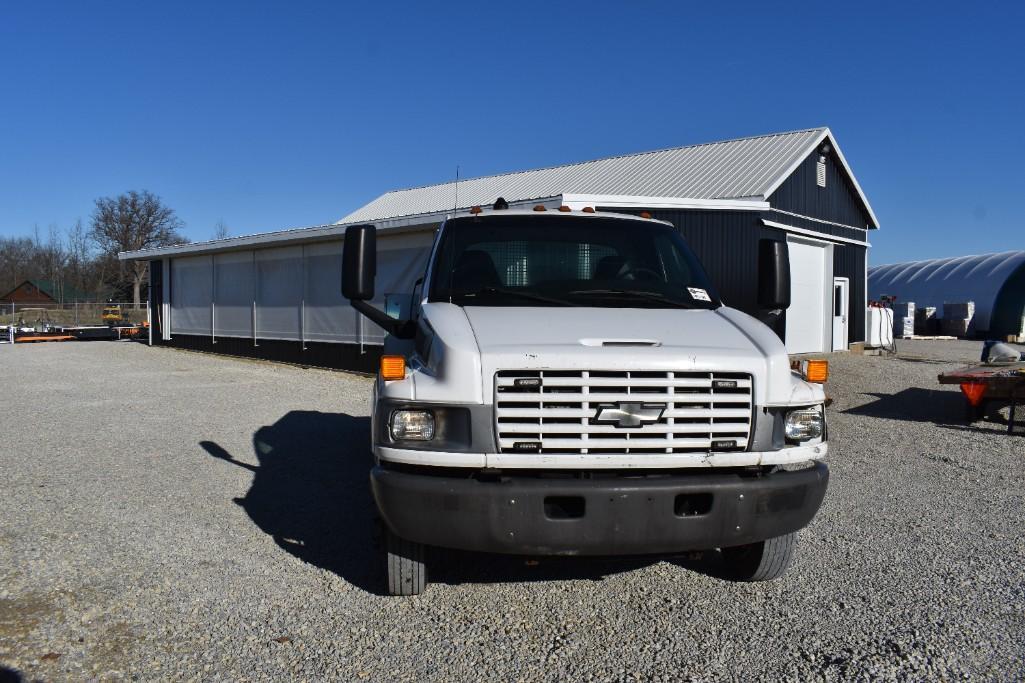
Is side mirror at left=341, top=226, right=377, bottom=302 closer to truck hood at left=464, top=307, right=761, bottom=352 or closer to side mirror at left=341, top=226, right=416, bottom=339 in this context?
side mirror at left=341, top=226, right=416, bottom=339

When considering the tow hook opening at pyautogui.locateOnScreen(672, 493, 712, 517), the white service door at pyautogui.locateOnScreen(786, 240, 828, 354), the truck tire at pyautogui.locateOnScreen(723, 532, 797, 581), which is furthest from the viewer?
the white service door at pyautogui.locateOnScreen(786, 240, 828, 354)

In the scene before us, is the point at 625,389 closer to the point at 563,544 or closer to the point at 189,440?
the point at 563,544

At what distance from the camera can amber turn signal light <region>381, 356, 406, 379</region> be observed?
396 centimetres

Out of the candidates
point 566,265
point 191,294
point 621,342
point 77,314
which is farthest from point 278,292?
point 77,314

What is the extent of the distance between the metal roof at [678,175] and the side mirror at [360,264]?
47.8 ft

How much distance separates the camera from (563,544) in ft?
12.0

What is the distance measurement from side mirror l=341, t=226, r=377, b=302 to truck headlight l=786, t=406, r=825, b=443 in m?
2.36

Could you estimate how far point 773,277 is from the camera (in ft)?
16.5

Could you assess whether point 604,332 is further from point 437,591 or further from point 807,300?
point 807,300

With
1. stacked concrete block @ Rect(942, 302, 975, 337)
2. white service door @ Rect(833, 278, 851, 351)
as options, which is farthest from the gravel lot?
stacked concrete block @ Rect(942, 302, 975, 337)

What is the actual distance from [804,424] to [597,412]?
107cm

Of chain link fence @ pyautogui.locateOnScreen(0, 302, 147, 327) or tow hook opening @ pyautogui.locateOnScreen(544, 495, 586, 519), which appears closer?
tow hook opening @ pyautogui.locateOnScreen(544, 495, 586, 519)

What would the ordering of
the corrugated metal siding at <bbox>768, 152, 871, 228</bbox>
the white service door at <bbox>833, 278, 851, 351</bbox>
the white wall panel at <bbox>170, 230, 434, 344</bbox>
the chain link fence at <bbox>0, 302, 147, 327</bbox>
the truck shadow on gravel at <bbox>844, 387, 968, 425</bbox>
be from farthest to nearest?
the chain link fence at <bbox>0, 302, 147, 327</bbox>, the white service door at <bbox>833, 278, 851, 351</bbox>, the corrugated metal siding at <bbox>768, 152, 871, 228</bbox>, the white wall panel at <bbox>170, 230, 434, 344</bbox>, the truck shadow on gravel at <bbox>844, 387, 968, 425</bbox>

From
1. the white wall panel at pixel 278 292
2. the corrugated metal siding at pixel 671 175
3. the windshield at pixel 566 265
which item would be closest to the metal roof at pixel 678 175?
the corrugated metal siding at pixel 671 175
